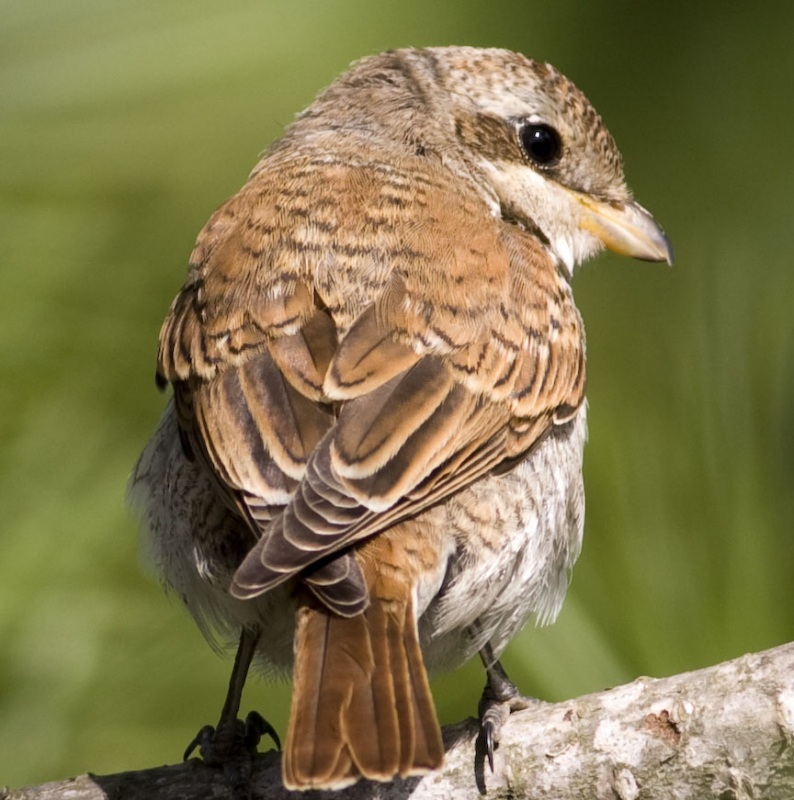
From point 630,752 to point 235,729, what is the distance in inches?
32.4

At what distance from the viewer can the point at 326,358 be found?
2752 mm

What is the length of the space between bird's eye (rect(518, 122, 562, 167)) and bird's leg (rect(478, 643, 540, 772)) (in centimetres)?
120

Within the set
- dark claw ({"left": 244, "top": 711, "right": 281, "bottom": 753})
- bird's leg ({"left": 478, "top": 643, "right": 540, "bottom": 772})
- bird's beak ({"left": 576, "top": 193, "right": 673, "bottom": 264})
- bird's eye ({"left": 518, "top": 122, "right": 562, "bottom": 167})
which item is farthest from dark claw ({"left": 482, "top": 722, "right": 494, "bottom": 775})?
bird's eye ({"left": 518, "top": 122, "right": 562, "bottom": 167})

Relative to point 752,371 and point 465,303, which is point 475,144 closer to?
point 465,303

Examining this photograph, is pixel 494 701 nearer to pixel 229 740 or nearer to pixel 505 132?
pixel 229 740

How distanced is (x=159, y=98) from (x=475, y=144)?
0.81 metres

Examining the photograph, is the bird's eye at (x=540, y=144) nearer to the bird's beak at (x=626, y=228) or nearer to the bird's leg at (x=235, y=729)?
the bird's beak at (x=626, y=228)

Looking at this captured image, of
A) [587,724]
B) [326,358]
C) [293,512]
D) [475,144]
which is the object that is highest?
[475,144]

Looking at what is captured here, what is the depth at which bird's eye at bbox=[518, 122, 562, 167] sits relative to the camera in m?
3.62

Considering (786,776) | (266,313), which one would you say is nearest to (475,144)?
(266,313)

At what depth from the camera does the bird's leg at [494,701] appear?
2.67 m

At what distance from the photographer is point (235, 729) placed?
2945mm

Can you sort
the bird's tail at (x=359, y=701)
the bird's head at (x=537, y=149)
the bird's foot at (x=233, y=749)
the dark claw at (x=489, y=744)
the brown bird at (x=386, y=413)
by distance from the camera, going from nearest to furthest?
the bird's tail at (x=359, y=701) < the brown bird at (x=386, y=413) < the dark claw at (x=489, y=744) < the bird's foot at (x=233, y=749) < the bird's head at (x=537, y=149)

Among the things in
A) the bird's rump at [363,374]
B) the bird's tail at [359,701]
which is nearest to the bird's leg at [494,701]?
the bird's tail at [359,701]
